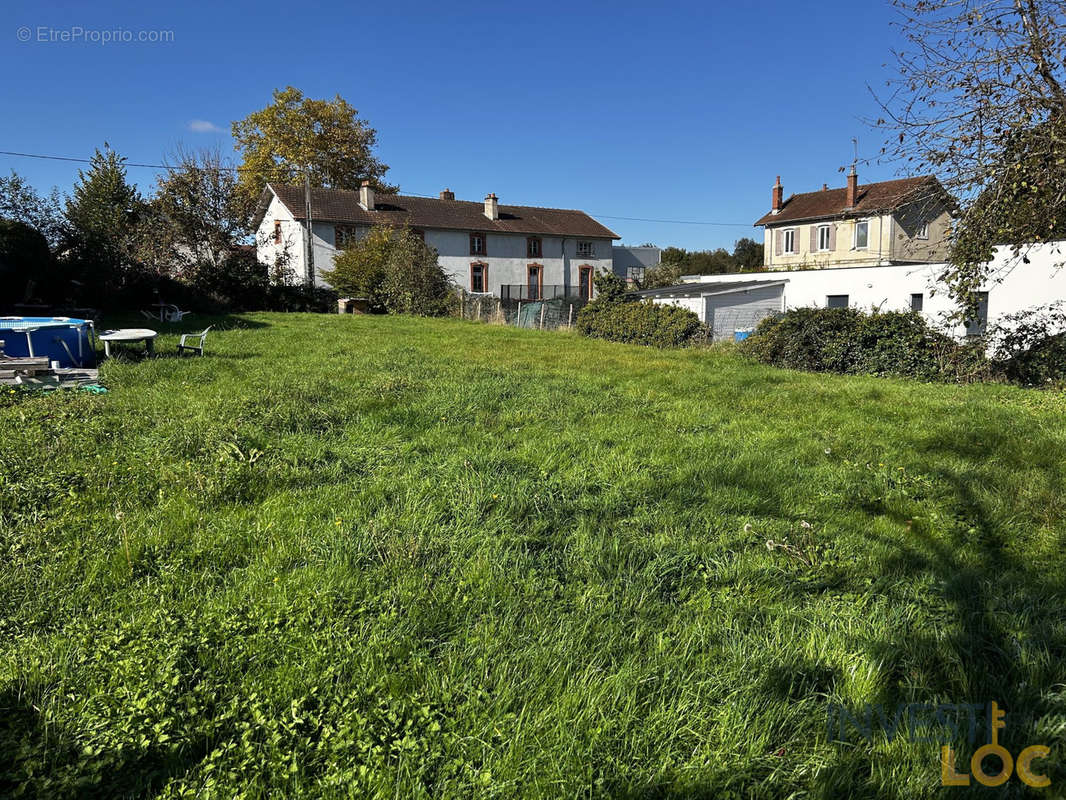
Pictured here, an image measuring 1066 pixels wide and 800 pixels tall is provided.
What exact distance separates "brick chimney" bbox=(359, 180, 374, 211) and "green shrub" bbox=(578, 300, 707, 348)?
72.5 feet

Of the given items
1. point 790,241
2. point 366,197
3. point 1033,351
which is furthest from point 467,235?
point 1033,351

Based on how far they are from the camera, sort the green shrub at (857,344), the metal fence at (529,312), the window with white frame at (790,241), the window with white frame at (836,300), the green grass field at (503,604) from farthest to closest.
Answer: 1. the window with white frame at (790,241)
2. the metal fence at (529,312)
3. the window with white frame at (836,300)
4. the green shrub at (857,344)
5. the green grass field at (503,604)

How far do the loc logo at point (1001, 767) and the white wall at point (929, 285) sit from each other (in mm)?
10031

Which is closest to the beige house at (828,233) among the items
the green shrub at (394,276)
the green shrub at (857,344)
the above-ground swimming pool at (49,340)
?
the green shrub at (857,344)

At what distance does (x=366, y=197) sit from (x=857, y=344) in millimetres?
32072

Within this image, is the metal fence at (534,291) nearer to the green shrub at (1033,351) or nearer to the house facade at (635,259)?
the house facade at (635,259)

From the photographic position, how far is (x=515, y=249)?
41625mm

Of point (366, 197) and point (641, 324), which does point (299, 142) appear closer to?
point (366, 197)

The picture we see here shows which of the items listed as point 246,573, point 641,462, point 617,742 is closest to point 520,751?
point 617,742

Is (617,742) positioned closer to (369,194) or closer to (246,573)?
(246,573)

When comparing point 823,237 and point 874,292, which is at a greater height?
point 823,237

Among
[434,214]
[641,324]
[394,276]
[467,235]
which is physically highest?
[434,214]

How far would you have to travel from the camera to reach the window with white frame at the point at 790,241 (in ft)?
126

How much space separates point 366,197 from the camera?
120 feet
